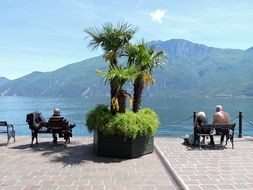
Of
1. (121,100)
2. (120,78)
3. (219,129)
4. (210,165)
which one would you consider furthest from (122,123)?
(219,129)

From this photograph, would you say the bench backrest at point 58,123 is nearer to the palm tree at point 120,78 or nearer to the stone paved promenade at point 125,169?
the stone paved promenade at point 125,169

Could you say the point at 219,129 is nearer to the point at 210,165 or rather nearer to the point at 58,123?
the point at 210,165

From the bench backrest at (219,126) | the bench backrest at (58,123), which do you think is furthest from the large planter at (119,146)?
the bench backrest at (219,126)

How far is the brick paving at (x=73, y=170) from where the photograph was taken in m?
7.63

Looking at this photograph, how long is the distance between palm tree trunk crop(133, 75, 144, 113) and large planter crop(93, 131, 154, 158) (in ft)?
3.87

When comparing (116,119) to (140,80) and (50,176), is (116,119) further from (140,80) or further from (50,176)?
(50,176)

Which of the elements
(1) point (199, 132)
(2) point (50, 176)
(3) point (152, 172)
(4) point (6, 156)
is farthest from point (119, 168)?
(1) point (199, 132)

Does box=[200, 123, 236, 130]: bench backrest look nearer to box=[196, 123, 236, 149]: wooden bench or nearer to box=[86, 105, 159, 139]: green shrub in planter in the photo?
box=[196, 123, 236, 149]: wooden bench

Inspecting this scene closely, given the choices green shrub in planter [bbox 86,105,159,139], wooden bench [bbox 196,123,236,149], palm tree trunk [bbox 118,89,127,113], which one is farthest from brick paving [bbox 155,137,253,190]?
palm tree trunk [bbox 118,89,127,113]

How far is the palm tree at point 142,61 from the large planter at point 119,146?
1.39 metres

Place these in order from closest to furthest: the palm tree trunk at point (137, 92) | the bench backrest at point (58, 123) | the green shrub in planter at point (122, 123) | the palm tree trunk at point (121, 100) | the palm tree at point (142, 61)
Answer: the green shrub in planter at point (122, 123) → the palm tree trunk at point (121, 100) → the palm tree at point (142, 61) → the palm tree trunk at point (137, 92) → the bench backrest at point (58, 123)

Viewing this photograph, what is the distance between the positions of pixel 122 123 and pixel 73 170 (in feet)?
6.90

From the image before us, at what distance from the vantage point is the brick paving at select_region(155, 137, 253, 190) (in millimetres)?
7797

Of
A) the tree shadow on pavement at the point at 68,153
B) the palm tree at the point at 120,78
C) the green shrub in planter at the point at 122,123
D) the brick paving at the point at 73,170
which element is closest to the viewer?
the brick paving at the point at 73,170
